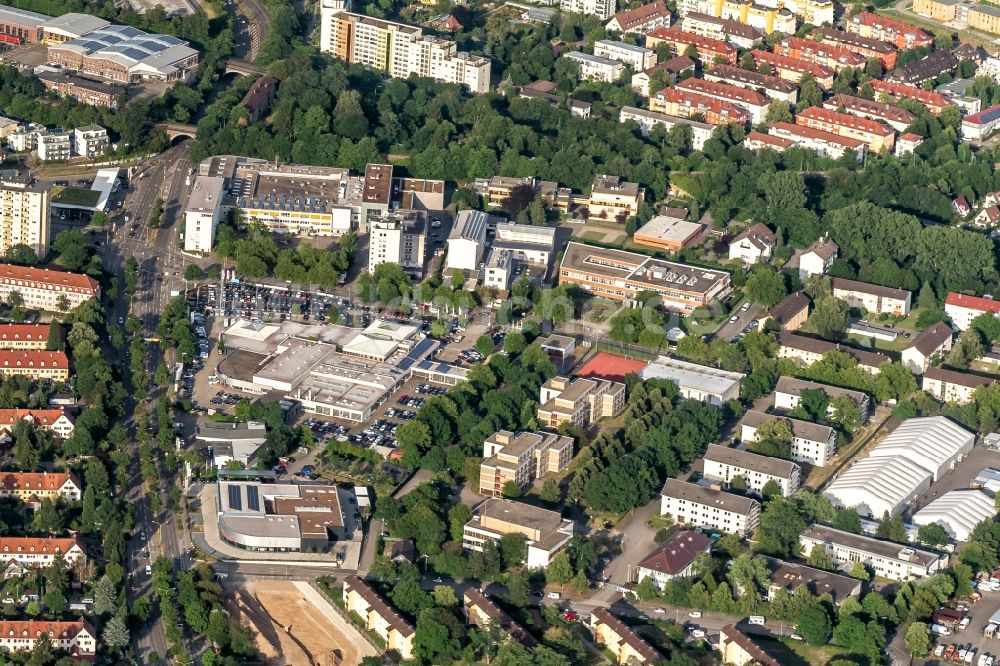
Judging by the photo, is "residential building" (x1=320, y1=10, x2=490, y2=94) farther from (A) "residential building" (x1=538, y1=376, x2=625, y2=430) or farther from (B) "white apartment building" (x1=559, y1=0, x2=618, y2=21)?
(A) "residential building" (x1=538, y1=376, x2=625, y2=430)

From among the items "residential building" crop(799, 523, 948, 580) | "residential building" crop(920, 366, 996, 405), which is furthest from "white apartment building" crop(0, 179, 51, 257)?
"residential building" crop(920, 366, 996, 405)

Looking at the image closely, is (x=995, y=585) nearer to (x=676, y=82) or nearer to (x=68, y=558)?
(x=68, y=558)

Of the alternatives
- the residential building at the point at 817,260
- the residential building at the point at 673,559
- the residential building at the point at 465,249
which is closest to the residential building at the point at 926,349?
the residential building at the point at 817,260

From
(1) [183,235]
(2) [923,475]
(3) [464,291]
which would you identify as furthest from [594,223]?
(2) [923,475]

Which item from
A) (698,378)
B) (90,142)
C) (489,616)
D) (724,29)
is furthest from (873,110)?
(489,616)

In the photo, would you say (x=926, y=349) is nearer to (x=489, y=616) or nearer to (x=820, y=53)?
(x=489, y=616)
